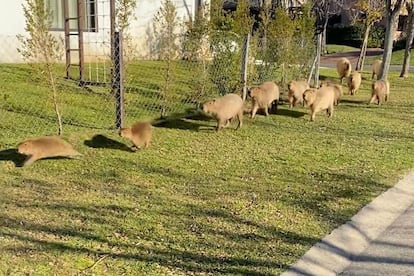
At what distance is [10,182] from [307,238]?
2.80m

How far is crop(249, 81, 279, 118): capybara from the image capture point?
8.47m

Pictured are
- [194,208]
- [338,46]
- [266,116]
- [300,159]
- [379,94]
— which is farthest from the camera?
[338,46]

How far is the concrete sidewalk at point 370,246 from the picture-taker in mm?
3410

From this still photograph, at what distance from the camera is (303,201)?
460cm

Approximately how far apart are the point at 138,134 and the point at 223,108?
1633 millimetres

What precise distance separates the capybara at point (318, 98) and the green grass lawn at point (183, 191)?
0.98 feet

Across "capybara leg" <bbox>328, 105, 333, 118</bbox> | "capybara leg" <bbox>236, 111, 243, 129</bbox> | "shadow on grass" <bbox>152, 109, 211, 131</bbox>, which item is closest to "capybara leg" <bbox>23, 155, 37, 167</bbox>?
"shadow on grass" <bbox>152, 109, 211, 131</bbox>

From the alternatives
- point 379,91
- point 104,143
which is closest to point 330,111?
point 379,91

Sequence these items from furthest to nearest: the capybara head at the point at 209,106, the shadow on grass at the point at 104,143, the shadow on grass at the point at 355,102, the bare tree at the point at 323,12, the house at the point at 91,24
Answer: the bare tree at the point at 323,12 < the house at the point at 91,24 < the shadow on grass at the point at 355,102 < the capybara head at the point at 209,106 < the shadow on grass at the point at 104,143

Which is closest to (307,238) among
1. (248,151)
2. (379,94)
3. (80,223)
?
(80,223)

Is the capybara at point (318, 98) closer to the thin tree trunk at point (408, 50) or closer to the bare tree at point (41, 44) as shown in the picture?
the bare tree at point (41, 44)

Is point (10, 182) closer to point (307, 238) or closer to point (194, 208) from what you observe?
point (194, 208)

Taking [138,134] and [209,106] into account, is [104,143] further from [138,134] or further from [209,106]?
[209,106]

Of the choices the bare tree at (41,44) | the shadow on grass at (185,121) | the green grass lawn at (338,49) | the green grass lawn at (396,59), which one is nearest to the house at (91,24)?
the shadow on grass at (185,121)
